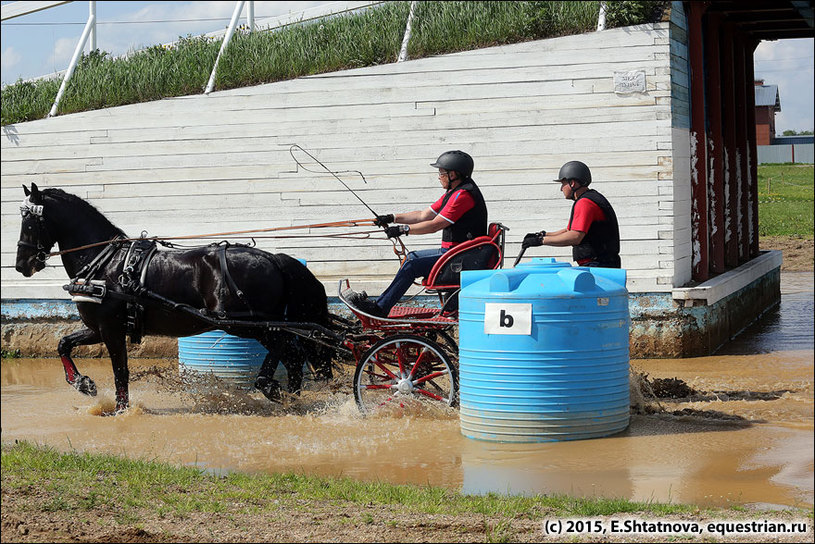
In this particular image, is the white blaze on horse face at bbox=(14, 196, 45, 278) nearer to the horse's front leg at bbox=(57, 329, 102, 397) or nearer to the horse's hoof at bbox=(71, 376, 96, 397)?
the horse's front leg at bbox=(57, 329, 102, 397)

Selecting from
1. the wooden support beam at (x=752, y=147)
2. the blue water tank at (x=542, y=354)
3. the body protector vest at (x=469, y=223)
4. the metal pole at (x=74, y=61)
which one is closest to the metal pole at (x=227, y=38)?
the metal pole at (x=74, y=61)

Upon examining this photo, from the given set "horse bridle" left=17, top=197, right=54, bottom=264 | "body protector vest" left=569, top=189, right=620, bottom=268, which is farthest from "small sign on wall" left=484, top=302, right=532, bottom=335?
"horse bridle" left=17, top=197, right=54, bottom=264

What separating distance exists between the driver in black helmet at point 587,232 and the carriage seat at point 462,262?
0.41 m

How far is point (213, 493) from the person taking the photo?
6.00 meters

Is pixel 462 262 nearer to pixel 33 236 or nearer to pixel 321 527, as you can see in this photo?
pixel 321 527

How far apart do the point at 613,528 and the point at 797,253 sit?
20.1 meters

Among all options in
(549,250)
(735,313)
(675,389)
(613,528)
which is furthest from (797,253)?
(613,528)

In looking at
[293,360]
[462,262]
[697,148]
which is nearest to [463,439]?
[462,262]

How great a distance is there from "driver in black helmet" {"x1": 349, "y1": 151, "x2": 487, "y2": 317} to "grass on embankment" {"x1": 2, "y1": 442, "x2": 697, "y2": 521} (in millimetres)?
2287

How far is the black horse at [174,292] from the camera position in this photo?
30.3ft

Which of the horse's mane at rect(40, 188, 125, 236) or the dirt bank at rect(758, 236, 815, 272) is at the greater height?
the horse's mane at rect(40, 188, 125, 236)

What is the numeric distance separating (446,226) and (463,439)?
6.11 ft

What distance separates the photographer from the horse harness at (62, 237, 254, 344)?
30.5 ft

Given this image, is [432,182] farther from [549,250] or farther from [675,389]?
[675,389]
